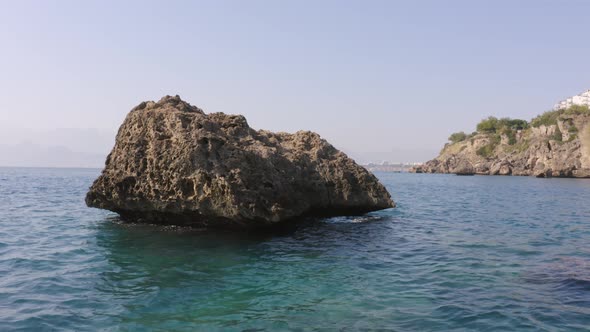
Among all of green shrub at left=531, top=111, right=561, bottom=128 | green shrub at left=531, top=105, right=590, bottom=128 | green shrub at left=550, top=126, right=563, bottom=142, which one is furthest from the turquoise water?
green shrub at left=531, top=111, right=561, bottom=128

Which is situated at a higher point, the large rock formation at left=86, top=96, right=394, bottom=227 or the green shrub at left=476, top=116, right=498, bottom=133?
the green shrub at left=476, top=116, right=498, bottom=133

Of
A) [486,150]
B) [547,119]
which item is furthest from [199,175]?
[486,150]

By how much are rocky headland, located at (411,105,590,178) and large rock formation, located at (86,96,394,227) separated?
90347 mm

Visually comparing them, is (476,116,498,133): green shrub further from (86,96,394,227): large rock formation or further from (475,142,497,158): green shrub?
(86,96,394,227): large rock formation

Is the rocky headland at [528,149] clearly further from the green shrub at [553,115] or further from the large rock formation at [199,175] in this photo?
the large rock formation at [199,175]

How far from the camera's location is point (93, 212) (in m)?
22.6

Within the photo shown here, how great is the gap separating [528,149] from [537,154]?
466 inches

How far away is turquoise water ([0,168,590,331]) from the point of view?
745 cm

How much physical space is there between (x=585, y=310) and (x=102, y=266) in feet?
34.0

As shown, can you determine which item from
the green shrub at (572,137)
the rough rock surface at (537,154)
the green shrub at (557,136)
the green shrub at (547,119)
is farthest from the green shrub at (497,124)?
the green shrub at (572,137)

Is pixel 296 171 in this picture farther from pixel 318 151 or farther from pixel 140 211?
pixel 140 211

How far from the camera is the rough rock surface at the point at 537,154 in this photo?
90.9m

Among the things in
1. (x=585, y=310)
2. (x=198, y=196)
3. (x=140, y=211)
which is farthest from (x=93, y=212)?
(x=585, y=310)

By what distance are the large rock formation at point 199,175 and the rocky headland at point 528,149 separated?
9035 centimetres
